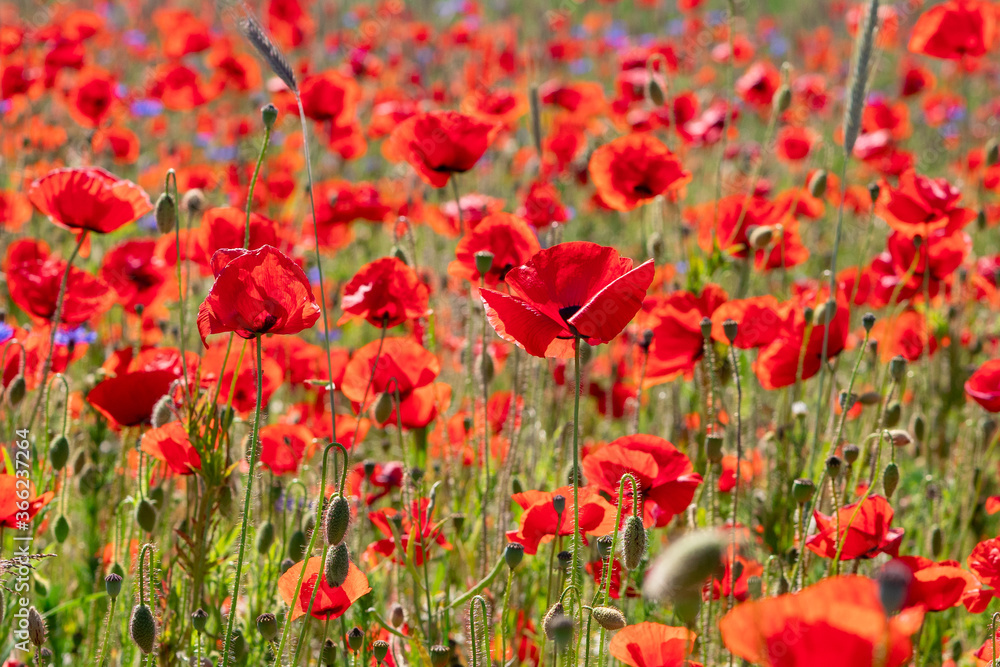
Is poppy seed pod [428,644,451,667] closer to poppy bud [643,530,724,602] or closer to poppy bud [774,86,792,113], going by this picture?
poppy bud [643,530,724,602]

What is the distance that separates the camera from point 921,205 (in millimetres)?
2285

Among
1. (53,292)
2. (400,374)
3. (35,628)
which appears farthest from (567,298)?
(53,292)

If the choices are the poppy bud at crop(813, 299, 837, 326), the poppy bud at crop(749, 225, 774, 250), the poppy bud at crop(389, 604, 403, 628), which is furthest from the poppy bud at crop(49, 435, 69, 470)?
the poppy bud at crop(749, 225, 774, 250)

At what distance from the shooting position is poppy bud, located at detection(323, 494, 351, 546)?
1257mm

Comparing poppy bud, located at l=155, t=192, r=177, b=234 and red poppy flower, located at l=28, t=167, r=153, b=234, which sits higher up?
red poppy flower, located at l=28, t=167, r=153, b=234

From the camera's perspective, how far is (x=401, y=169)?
3902 millimetres

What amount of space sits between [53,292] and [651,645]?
1514 millimetres

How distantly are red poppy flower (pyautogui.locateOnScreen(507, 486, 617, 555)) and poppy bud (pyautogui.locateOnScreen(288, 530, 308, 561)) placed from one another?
42 cm

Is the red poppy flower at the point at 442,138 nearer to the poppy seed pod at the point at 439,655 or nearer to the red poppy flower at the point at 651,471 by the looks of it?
the red poppy flower at the point at 651,471

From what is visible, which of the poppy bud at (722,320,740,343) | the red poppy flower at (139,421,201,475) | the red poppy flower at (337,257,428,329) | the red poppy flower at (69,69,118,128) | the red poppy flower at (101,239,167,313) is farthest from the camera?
the red poppy flower at (69,69,118,128)

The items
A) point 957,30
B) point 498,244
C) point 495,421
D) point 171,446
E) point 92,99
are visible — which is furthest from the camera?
point 92,99

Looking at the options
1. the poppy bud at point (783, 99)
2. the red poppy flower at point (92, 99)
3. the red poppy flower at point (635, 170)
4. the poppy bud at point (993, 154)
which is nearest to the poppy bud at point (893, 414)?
the red poppy flower at point (635, 170)

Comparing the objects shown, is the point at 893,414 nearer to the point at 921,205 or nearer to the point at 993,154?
the point at 921,205

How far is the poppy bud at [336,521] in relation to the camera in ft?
4.12
